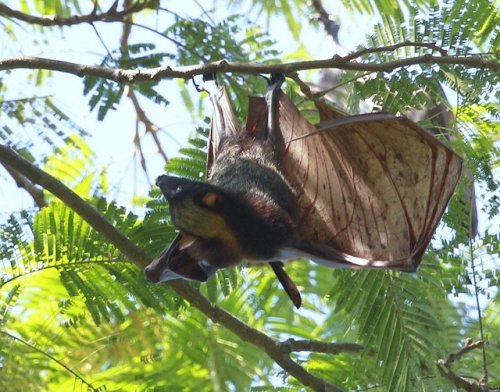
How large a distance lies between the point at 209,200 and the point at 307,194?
553 mm

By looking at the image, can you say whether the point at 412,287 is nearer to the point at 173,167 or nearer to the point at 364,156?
the point at 364,156

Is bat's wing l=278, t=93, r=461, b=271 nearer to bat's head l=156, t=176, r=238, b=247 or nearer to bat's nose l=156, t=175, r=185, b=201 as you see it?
bat's head l=156, t=176, r=238, b=247

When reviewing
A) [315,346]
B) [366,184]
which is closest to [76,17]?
[366,184]

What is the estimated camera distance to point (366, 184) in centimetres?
335

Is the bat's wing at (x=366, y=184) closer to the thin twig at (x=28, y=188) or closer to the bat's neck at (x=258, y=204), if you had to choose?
the bat's neck at (x=258, y=204)

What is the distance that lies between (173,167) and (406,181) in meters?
0.93

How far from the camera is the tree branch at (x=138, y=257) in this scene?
323 cm

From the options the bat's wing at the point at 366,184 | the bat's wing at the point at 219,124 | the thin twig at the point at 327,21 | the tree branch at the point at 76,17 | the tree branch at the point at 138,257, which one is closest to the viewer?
the bat's wing at the point at 366,184

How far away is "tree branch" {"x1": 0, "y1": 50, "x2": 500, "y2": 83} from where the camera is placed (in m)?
2.91

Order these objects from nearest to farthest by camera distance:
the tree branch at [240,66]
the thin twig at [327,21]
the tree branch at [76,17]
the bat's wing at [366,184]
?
the tree branch at [240,66] → the bat's wing at [366,184] → the tree branch at [76,17] → the thin twig at [327,21]

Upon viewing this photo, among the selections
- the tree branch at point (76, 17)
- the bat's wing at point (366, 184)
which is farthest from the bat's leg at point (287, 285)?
the tree branch at point (76, 17)

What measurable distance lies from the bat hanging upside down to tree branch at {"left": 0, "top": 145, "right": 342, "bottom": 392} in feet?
0.78

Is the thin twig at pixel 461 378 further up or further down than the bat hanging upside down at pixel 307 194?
further down

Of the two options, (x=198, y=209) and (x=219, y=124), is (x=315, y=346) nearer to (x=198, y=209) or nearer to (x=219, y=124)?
(x=198, y=209)
